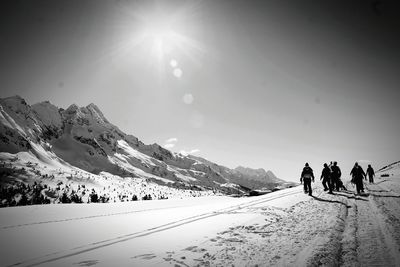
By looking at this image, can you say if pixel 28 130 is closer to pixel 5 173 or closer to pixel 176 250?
pixel 5 173

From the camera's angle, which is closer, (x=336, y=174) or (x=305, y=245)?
(x=305, y=245)

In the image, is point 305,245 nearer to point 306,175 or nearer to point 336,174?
point 306,175

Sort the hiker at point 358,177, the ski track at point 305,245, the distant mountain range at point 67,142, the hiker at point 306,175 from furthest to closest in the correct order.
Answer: the distant mountain range at point 67,142 < the hiker at point 306,175 < the hiker at point 358,177 < the ski track at point 305,245

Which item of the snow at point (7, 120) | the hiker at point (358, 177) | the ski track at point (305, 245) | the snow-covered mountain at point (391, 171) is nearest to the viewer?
the ski track at point (305, 245)

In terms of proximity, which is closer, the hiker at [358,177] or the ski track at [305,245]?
the ski track at [305,245]

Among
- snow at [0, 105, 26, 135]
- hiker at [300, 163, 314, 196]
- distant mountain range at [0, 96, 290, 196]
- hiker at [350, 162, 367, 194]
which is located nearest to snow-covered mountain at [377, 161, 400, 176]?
hiker at [350, 162, 367, 194]

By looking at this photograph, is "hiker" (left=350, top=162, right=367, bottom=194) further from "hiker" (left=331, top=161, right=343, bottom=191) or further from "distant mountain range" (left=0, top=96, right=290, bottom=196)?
"distant mountain range" (left=0, top=96, right=290, bottom=196)

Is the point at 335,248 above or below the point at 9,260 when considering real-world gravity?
above

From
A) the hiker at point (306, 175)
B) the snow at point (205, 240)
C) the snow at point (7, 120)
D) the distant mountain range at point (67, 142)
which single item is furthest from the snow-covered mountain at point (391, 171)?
the snow at point (7, 120)

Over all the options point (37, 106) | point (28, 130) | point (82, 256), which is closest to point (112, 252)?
point (82, 256)

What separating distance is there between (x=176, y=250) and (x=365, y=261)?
294 centimetres

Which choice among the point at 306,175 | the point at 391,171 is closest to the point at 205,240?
the point at 306,175

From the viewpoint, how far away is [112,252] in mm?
4090

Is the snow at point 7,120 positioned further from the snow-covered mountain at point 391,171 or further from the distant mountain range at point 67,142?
the snow-covered mountain at point 391,171
